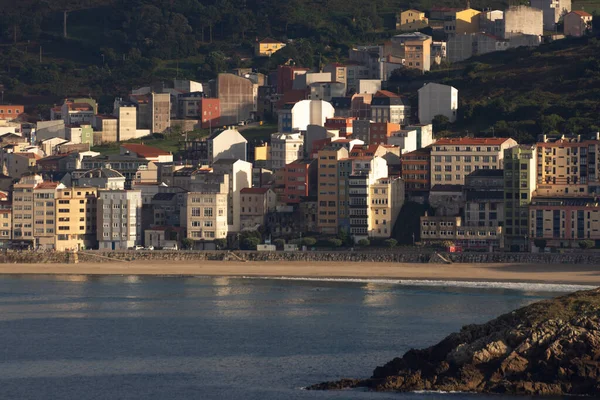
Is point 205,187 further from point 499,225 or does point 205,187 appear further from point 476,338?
point 476,338

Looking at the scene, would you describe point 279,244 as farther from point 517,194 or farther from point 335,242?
point 517,194

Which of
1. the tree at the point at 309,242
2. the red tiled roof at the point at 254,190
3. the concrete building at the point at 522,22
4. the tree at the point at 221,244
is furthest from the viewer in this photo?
the concrete building at the point at 522,22

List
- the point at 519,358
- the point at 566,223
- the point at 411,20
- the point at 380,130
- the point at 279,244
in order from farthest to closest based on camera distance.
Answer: the point at 411,20 < the point at 380,130 < the point at 279,244 < the point at 566,223 < the point at 519,358

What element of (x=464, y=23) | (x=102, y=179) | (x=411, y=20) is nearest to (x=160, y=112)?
(x=102, y=179)

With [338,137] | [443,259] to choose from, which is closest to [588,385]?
[443,259]

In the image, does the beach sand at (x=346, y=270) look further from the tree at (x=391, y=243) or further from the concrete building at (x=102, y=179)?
the concrete building at (x=102, y=179)

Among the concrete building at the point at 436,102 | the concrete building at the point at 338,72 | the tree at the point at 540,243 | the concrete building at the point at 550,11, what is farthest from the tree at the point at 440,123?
the concrete building at the point at 550,11

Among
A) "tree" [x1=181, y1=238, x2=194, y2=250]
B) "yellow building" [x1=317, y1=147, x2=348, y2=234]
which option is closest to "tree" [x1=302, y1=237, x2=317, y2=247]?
"yellow building" [x1=317, y1=147, x2=348, y2=234]
